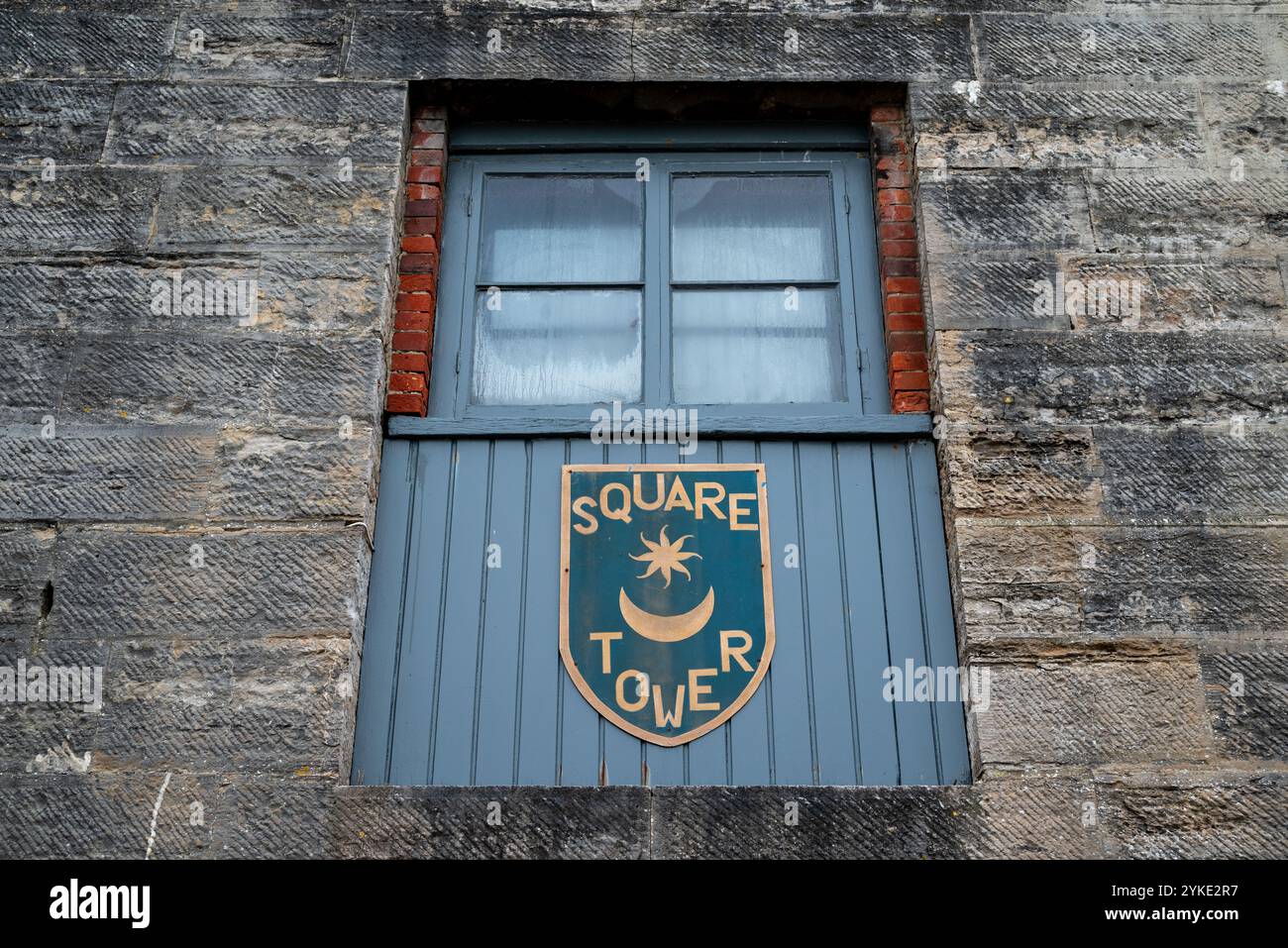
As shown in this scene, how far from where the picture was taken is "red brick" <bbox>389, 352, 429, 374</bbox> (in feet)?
14.8

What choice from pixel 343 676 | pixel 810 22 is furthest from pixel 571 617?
pixel 810 22

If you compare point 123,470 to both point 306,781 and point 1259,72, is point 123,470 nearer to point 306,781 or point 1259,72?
point 306,781

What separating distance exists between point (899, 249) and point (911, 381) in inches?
20.9

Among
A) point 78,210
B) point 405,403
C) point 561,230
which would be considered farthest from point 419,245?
point 78,210

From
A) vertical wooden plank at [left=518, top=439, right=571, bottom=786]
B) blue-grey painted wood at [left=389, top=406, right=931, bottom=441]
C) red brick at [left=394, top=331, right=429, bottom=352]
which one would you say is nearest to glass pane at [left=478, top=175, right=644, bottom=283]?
red brick at [left=394, top=331, right=429, bottom=352]

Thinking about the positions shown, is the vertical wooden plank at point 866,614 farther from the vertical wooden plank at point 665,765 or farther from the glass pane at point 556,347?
the glass pane at point 556,347

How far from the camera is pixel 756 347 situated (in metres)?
4.68

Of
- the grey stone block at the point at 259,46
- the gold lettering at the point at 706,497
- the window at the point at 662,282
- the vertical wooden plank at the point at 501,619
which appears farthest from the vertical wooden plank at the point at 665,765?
the grey stone block at the point at 259,46

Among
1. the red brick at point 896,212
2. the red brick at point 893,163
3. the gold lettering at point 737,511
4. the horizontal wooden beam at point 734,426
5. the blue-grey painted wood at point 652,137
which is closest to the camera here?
the gold lettering at point 737,511

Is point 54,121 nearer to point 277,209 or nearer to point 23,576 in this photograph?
point 277,209

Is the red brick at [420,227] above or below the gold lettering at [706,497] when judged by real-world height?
above

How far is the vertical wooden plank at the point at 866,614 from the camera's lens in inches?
154

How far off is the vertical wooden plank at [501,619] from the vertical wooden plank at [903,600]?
42.6 inches
